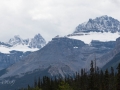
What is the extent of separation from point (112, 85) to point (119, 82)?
92154 mm

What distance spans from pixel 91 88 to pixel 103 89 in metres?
20.7

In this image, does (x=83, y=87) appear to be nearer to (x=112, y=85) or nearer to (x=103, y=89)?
(x=112, y=85)

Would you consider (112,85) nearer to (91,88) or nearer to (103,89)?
(103,89)

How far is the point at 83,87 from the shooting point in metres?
179

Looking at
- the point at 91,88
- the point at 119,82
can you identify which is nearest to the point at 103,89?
the point at 91,88

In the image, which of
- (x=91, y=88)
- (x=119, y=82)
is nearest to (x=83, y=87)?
(x=91, y=88)

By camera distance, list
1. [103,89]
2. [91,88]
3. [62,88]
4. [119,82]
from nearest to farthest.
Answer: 1. [119,82]
2. [91,88]
3. [103,89]
4. [62,88]

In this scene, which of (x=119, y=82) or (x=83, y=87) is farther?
(x=83, y=87)

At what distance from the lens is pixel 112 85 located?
180375 millimetres

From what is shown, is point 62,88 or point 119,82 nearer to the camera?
point 119,82

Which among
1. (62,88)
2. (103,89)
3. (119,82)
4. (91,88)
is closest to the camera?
(119,82)

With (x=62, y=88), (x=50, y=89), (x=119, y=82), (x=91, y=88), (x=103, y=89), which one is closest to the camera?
(x=119, y=82)

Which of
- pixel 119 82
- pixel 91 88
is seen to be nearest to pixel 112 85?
pixel 91 88

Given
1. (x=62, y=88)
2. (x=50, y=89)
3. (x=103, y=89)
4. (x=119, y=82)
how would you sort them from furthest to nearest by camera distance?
(x=50, y=89), (x=62, y=88), (x=103, y=89), (x=119, y=82)
